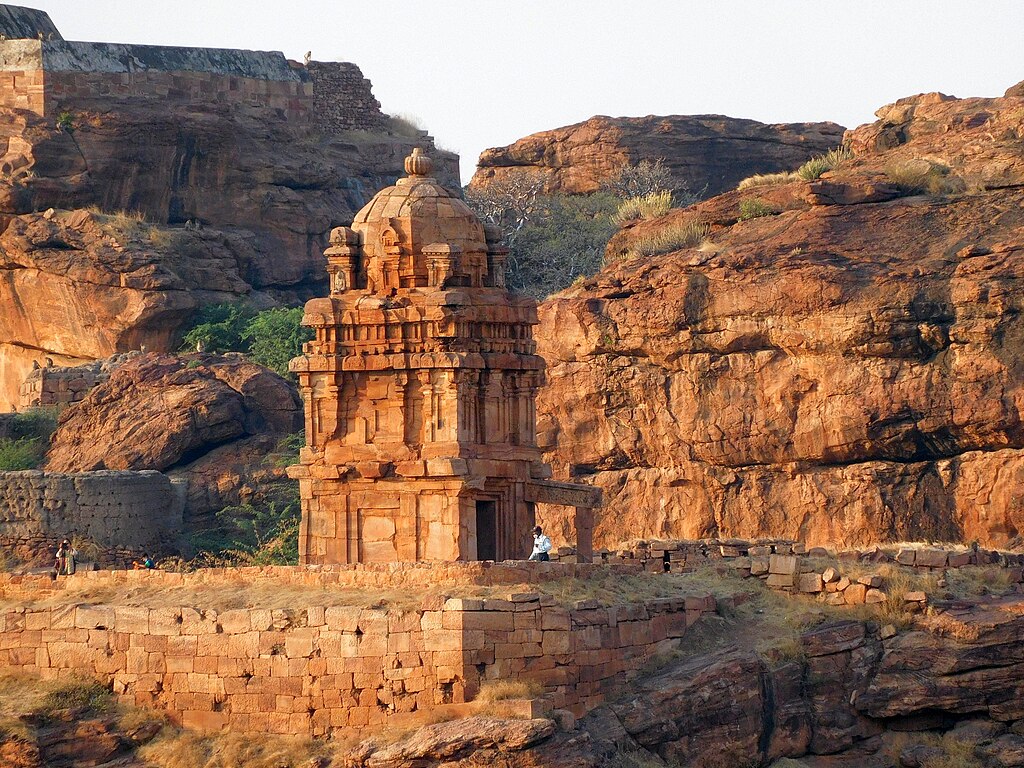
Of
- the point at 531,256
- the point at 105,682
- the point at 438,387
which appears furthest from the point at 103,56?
the point at 105,682

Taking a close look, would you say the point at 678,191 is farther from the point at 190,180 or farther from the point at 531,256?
the point at 190,180

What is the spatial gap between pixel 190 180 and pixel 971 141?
21769 mm

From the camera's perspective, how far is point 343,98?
268ft

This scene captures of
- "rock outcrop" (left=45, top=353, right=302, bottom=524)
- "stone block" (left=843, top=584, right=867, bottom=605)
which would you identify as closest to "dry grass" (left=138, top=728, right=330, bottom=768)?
"stone block" (left=843, top=584, right=867, bottom=605)

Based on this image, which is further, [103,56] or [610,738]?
[103,56]

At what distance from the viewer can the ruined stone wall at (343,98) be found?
266 ft

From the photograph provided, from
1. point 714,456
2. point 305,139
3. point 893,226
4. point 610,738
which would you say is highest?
point 305,139

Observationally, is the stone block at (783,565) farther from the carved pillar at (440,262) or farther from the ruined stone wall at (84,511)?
the ruined stone wall at (84,511)

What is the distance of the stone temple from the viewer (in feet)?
153

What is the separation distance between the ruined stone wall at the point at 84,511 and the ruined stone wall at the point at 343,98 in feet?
80.2

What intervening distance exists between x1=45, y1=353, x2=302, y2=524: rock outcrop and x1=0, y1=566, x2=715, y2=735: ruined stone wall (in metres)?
17.1

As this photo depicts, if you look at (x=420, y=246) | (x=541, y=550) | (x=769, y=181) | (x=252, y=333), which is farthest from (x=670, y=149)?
(x=541, y=550)

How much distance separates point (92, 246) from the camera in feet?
224

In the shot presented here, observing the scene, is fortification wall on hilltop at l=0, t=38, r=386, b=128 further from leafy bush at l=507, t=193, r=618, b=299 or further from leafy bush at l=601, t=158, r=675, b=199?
leafy bush at l=601, t=158, r=675, b=199
